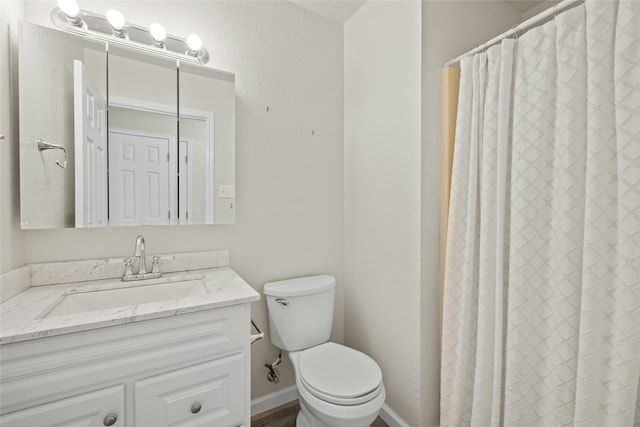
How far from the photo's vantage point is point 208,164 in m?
1.51

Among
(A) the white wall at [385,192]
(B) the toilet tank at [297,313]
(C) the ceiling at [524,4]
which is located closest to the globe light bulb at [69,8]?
(A) the white wall at [385,192]

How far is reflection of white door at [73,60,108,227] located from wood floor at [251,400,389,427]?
1.33m

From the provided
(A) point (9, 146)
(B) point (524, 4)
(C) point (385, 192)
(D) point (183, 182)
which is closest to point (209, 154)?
(D) point (183, 182)

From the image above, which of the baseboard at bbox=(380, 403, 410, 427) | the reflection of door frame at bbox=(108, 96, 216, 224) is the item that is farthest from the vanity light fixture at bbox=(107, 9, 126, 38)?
the baseboard at bbox=(380, 403, 410, 427)

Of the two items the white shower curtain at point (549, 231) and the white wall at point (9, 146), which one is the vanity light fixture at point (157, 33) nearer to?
the white wall at point (9, 146)

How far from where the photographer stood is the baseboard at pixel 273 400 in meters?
1.66

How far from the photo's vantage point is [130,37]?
135 centimetres

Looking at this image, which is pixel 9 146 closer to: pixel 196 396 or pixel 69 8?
pixel 69 8

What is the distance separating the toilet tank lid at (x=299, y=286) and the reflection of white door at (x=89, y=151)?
0.86 m

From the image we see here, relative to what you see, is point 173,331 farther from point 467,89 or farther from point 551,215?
point 467,89

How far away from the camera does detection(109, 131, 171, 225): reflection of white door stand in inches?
51.9

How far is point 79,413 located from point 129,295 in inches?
17.9

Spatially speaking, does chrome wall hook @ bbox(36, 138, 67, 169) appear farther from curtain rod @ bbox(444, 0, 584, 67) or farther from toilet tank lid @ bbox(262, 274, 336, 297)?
curtain rod @ bbox(444, 0, 584, 67)

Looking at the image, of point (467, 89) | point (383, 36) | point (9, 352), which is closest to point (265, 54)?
point (383, 36)
